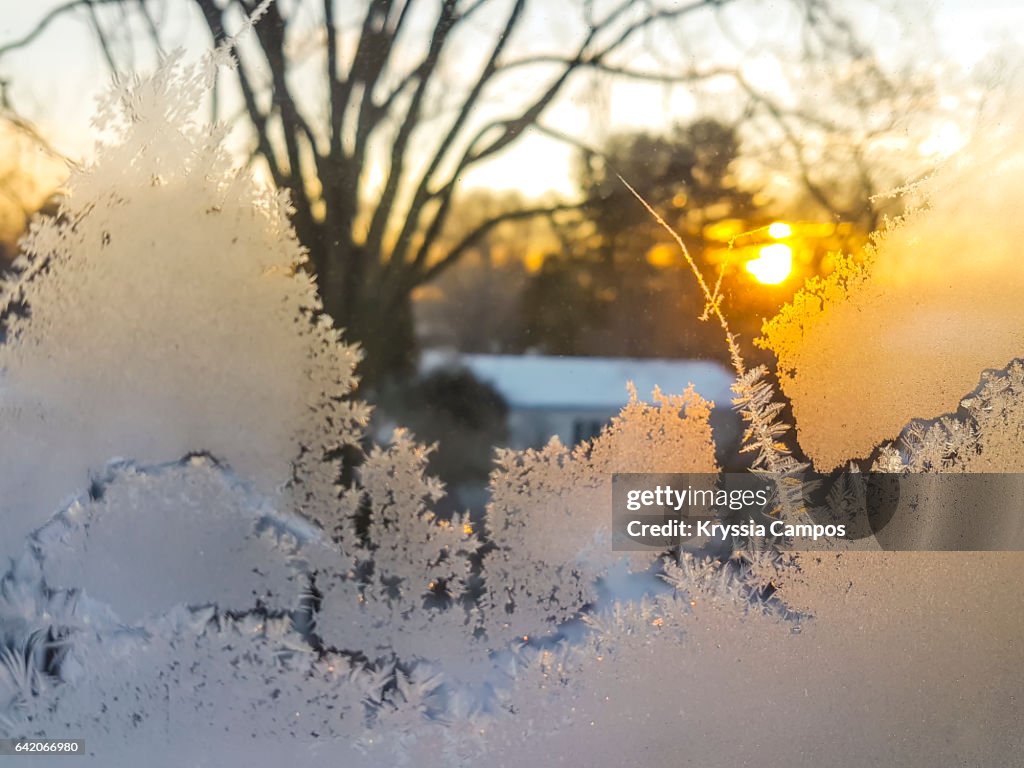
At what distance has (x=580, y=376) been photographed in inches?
62.3

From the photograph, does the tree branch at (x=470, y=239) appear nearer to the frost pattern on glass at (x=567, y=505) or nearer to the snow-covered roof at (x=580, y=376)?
the snow-covered roof at (x=580, y=376)

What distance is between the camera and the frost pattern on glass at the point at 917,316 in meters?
1.62

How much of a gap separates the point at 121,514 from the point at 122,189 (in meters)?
0.61

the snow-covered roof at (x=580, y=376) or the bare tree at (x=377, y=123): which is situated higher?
the bare tree at (x=377, y=123)

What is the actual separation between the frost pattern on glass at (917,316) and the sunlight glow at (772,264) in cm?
6

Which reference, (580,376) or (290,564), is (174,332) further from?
(580,376)

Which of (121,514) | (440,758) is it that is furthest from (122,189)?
(440,758)

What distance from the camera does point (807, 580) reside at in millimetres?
1636

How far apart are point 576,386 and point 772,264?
17.9 inches

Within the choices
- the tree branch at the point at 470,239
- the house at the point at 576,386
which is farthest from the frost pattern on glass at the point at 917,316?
the tree branch at the point at 470,239

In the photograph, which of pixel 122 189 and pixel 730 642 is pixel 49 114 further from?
pixel 730 642

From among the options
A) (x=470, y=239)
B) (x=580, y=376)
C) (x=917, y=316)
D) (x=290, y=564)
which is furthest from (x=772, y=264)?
(x=290, y=564)

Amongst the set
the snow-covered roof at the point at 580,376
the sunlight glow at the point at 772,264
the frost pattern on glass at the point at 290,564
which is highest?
the sunlight glow at the point at 772,264

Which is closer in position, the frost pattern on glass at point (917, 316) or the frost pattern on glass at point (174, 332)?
the frost pattern on glass at point (174, 332)
